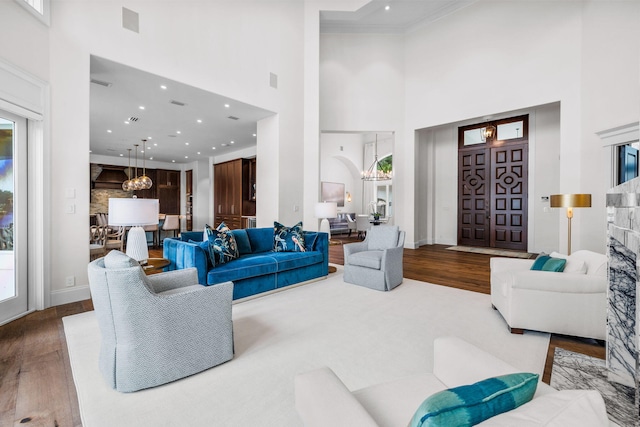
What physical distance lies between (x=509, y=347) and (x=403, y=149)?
611cm

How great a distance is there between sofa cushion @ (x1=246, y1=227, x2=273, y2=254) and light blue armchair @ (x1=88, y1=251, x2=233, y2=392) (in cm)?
243

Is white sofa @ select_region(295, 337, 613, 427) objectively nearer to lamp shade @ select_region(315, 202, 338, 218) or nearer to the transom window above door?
lamp shade @ select_region(315, 202, 338, 218)

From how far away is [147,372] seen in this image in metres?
1.84

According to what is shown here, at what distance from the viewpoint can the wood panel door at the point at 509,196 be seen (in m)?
7.08

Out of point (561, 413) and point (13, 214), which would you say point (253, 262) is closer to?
point (13, 214)

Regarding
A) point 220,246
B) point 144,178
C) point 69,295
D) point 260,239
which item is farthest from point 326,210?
point 144,178

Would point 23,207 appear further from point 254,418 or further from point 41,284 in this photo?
point 254,418

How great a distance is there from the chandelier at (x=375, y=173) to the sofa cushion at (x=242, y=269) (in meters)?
7.80

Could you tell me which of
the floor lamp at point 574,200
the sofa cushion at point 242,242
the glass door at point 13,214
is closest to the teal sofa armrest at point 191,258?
the sofa cushion at point 242,242

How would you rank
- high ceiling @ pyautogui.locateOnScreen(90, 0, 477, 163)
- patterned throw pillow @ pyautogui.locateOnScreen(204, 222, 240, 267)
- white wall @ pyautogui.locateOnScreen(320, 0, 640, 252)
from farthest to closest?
1. white wall @ pyautogui.locateOnScreen(320, 0, 640, 252)
2. high ceiling @ pyautogui.locateOnScreen(90, 0, 477, 163)
3. patterned throw pillow @ pyautogui.locateOnScreen(204, 222, 240, 267)

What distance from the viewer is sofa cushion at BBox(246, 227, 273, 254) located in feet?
14.8

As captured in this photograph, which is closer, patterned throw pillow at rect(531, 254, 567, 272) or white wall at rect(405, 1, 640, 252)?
patterned throw pillow at rect(531, 254, 567, 272)

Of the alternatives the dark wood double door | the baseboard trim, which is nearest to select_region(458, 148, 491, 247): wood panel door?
the dark wood double door

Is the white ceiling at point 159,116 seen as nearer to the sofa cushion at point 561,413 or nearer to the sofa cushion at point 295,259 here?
the sofa cushion at point 295,259
